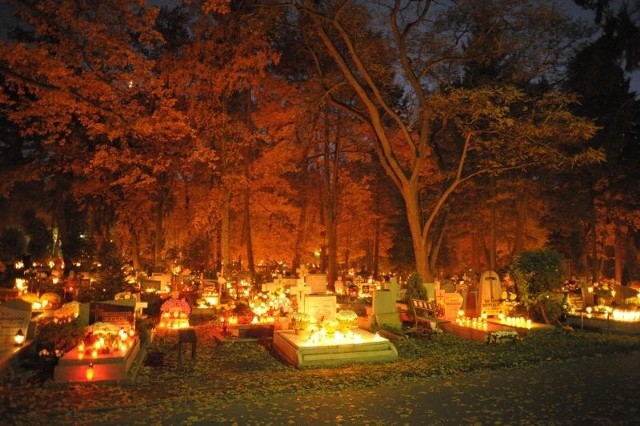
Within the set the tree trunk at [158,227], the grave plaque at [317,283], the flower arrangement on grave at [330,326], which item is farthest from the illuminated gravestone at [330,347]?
the tree trunk at [158,227]

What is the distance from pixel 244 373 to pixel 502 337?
7037 millimetres

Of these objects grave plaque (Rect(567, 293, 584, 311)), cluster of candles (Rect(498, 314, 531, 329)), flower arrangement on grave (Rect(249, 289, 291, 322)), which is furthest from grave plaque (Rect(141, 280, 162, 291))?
grave plaque (Rect(567, 293, 584, 311))

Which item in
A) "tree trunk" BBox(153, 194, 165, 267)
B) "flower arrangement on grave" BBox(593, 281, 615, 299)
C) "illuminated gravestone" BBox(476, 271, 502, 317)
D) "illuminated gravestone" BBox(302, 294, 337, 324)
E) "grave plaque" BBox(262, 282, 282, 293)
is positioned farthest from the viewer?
"tree trunk" BBox(153, 194, 165, 267)

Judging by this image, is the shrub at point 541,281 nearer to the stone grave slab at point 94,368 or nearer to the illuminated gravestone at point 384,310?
the illuminated gravestone at point 384,310

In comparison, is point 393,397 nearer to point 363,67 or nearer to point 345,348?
point 345,348

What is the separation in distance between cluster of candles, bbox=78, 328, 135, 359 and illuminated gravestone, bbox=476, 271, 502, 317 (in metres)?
11.1

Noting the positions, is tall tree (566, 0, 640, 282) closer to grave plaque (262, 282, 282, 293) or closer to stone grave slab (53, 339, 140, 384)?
grave plaque (262, 282, 282, 293)

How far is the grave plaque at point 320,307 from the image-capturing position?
1398 centimetres

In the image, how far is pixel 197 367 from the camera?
11.6 metres

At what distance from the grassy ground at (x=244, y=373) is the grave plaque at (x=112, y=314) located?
984mm

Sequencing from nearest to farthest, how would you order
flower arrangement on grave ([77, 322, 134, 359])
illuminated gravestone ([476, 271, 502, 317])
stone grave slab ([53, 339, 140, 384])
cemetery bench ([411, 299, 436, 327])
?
stone grave slab ([53, 339, 140, 384])
flower arrangement on grave ([77, 322, 134, 359])
cemetery bench ([411, 299, 436, 327])
illuminated gravestone ([476, 271, 502, 317])

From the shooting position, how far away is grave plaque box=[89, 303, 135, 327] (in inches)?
483

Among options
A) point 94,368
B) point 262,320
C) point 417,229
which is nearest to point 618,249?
point 417,229

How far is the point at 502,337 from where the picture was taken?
1409 cm
